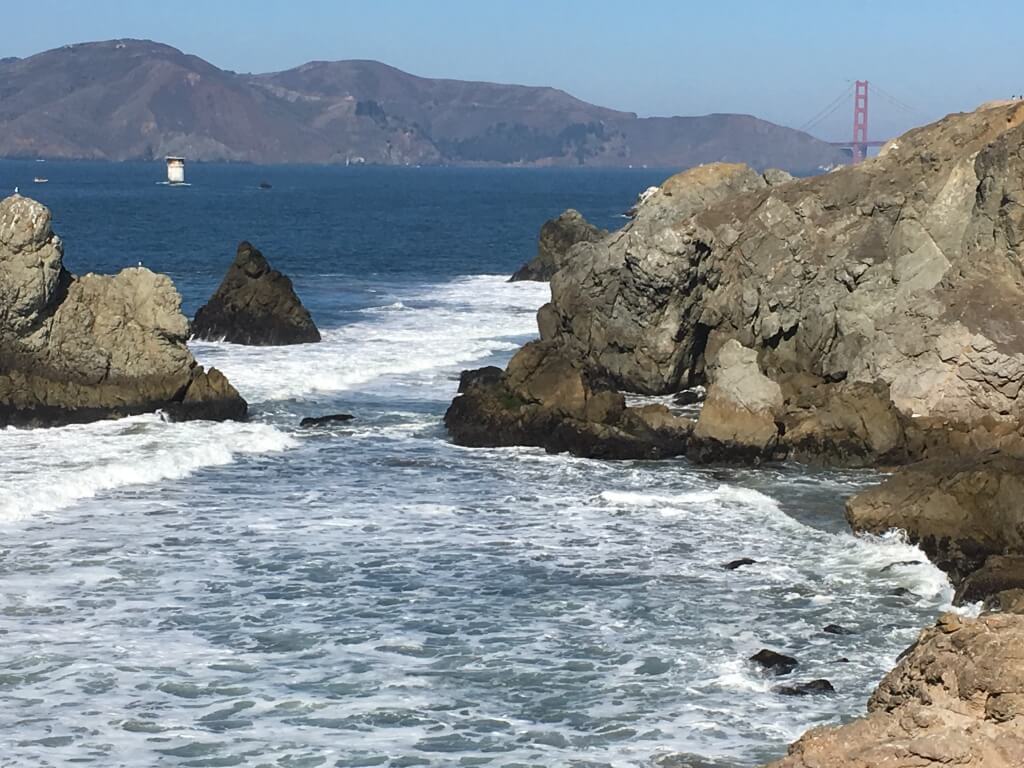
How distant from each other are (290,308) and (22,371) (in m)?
16.8

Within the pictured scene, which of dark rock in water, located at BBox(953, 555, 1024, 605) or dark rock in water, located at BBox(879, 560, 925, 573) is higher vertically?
dark rock in water, located at BBox(953, 555, 1024, 605)

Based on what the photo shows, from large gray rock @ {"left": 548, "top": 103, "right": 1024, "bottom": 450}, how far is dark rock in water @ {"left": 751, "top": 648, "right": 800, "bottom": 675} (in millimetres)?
16270

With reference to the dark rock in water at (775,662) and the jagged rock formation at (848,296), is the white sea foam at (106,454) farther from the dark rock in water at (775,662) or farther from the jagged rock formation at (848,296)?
the dark rock in water at (775,662)

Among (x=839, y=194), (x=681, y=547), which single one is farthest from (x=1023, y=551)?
(x=839, y=194)

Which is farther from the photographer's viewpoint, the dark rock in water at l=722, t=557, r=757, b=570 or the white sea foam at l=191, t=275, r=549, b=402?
the white sea foam at l=191, t=275, r=549, b=402

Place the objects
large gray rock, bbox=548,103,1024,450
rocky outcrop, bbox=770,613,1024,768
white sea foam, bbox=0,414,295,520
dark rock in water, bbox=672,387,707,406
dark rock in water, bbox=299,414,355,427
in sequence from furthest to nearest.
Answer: dark rock in water, bbox=672,387,707,406, dark rock in water, bbox=299,414,355,427, large gray rock, bbox=548,103,1024,450, white sea foam, bbox=0,414,295,520, rocky outcrop, bbox=770,613,1024,768

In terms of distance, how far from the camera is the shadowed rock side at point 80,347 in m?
41.3

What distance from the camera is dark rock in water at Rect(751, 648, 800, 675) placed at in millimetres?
23267

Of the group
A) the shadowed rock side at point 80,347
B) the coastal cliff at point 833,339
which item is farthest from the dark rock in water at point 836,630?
the shadowed rock side at point 80,347

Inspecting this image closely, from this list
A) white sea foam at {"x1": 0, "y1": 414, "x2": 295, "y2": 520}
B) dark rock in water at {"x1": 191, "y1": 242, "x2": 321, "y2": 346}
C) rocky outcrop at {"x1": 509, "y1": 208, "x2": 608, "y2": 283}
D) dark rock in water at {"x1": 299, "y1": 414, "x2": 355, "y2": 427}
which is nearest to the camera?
white sea foam at {"x1": 0, "y1": 414, "x2": 295, "y2": 520}

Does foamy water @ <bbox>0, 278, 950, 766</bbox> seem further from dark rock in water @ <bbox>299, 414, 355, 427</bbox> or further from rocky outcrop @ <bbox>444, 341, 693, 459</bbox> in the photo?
rocky outcrop @ <bbox>444, 341, 693, 459</bbox>

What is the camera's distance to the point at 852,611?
1037 inches

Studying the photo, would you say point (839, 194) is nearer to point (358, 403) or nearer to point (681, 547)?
point (358, 403)

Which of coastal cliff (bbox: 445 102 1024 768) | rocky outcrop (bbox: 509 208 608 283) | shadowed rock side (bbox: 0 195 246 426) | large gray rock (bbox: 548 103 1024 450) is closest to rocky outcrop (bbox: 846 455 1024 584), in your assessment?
coastal cliff (bbox: 445 102 1024 768)
